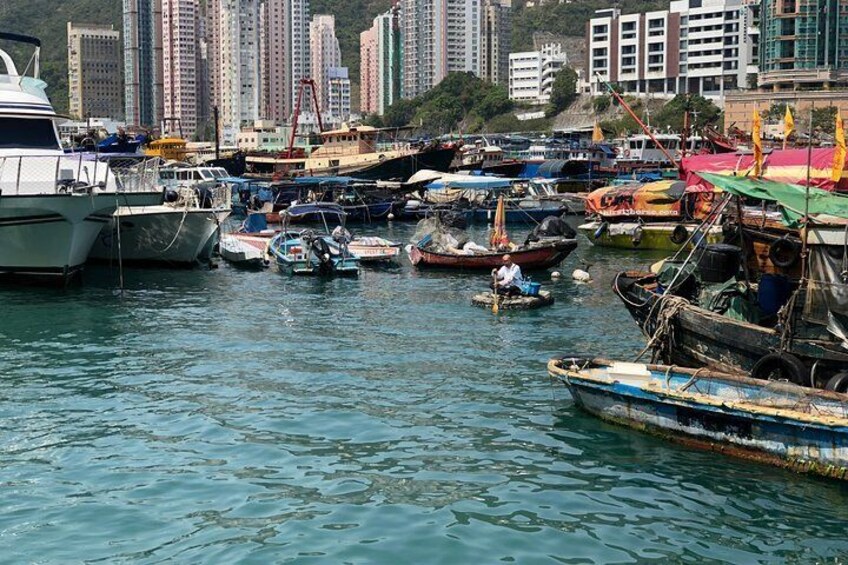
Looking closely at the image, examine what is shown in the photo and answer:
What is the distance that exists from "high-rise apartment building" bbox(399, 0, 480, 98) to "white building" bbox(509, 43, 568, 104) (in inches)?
397

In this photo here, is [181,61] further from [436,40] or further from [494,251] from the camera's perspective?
[494,251]

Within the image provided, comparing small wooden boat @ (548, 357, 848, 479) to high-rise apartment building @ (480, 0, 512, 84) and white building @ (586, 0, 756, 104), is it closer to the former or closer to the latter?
white building @ (586, 0, 756, 104)

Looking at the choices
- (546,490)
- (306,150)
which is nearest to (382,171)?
(306,150)

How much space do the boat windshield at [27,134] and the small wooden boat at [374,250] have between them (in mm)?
10066

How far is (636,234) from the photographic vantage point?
44188mm

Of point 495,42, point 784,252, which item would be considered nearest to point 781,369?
point 784,252

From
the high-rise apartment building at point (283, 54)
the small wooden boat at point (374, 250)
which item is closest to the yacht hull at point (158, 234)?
the small wooden boat at point (374, 250)

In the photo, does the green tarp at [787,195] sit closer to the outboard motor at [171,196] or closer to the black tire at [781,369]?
the black tire at [781,369]

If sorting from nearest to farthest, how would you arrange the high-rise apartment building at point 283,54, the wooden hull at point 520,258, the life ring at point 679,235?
1. the wooden hull at point 520,258
2. the life ring at point 679,235
3. the high-rise apartment building at point 283,54

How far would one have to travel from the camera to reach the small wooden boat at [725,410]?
528 inches

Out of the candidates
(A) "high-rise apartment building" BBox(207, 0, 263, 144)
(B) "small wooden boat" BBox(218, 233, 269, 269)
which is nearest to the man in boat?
(B) "small wooden boat" BBox(218, 233, 269, 269)

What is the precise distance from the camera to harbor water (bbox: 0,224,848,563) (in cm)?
1147

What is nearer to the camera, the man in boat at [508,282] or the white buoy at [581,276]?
the man in boat at [508,282]

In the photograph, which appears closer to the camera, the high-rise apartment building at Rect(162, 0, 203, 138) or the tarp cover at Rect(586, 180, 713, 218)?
the tarp cover at Rect(586, 180, 713, 218)
